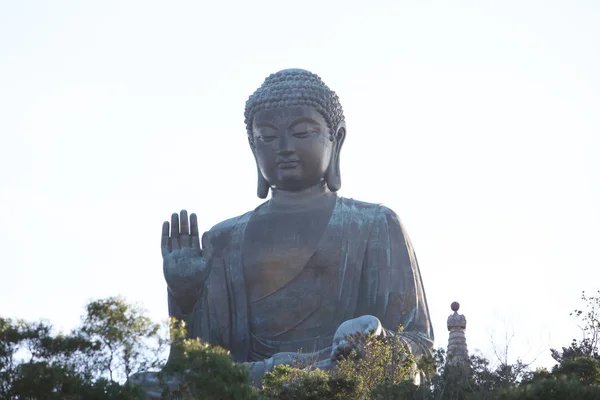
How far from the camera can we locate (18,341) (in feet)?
54.9

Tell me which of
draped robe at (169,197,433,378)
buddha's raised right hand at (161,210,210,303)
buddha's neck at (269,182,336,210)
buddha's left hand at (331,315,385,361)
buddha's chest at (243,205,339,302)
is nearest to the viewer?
buddha's left hand at (331,315,385,361)

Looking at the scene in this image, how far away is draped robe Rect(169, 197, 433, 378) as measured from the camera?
22.1m

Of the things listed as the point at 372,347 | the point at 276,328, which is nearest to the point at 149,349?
the point at 372,347

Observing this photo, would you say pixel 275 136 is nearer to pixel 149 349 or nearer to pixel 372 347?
pixel 372 347

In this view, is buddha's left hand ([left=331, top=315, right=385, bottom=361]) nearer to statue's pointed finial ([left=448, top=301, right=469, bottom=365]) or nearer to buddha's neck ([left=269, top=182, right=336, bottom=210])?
statue's pointed finial ([left=448, top=301, right=469, bottom=365])

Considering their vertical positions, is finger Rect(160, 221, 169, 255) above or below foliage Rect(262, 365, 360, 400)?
above

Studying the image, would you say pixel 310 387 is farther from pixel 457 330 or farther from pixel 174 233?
pixel 457 330

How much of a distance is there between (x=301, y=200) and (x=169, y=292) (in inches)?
90.2

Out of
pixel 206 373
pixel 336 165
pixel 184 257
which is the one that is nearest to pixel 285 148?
pixel 336 165

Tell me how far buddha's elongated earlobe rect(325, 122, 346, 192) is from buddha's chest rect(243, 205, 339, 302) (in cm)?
36

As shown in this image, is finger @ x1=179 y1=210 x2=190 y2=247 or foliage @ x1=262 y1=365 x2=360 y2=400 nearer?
foliage @ x1=262 y1=365 x2=360 y2=400

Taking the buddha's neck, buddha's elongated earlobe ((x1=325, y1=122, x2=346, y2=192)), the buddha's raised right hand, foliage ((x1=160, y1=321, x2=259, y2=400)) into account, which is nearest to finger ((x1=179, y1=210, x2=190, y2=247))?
the buddha's raised right hand

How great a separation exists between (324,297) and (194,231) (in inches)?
81.4

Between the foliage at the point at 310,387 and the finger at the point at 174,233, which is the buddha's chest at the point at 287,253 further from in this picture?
the foliage at the point at 310,387
